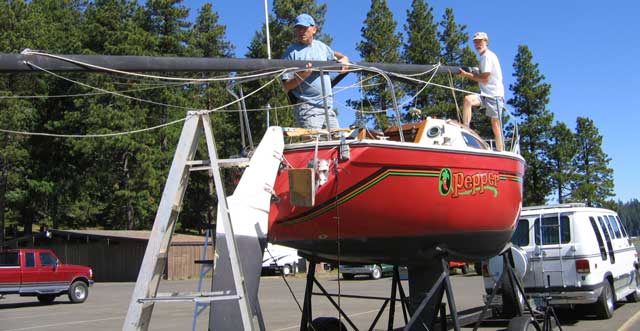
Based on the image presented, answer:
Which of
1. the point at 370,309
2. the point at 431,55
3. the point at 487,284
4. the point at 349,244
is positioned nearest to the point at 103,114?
the point at 431,55

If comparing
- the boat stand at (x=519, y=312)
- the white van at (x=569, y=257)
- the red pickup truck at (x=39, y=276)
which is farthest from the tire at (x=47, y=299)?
the boat stand at (x=519, y=312)

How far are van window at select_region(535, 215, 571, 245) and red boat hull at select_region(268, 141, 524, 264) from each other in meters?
5.33

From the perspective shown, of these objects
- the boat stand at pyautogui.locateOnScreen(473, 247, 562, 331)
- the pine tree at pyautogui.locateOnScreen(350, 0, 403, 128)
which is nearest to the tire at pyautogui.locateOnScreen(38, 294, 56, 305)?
the boat stand at pyautogui.locateOnScreen(473, 247, 562, 331)

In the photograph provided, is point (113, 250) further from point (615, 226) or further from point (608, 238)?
point (608, 238)

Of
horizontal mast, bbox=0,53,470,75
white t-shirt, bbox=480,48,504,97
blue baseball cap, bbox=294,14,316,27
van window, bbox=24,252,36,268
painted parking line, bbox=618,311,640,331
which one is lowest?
painted parking line, bbox=618,311,640,331

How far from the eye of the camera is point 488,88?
8.57 metres

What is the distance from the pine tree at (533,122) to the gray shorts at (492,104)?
4643 cm

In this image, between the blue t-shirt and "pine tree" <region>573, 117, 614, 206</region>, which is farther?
"pine tree" <region>573, 117, 614, 206</region>

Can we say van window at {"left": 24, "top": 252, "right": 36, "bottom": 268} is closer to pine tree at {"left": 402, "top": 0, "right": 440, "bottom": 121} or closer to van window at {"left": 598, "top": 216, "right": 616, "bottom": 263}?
van window at {"left": 598, "top": 216, "right": 616, "bottom": 263}

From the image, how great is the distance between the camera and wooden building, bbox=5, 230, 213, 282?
3675 centimetres

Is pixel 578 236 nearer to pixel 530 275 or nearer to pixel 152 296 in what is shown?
pixel 530 275

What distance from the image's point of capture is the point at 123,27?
1815 inches

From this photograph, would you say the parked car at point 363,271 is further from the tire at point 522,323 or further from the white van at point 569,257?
the tire at point 522,323

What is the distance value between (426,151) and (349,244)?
1173 mm
